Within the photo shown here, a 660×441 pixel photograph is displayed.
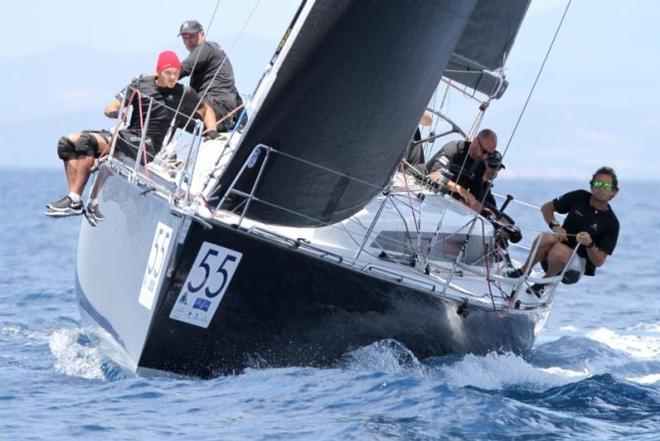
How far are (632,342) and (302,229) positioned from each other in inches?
191

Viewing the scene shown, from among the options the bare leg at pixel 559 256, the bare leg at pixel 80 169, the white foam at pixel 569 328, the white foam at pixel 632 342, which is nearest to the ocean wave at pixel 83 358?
the bare leg at pixel 80 169

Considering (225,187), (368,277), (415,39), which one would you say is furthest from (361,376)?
(415,39)

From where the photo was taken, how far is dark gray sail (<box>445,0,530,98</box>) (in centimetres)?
1125

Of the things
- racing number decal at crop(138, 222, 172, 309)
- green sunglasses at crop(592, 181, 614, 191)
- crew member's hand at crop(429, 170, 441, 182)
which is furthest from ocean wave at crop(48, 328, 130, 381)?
green sunglasses at crop(592, 181, 614, 191)

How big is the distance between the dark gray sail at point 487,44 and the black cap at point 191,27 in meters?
2.07

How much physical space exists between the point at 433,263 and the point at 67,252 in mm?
11927

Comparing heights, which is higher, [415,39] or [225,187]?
[415,39]

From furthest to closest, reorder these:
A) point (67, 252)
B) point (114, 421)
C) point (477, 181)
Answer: point (67, 252) → point (477, 181) → point (114, 421)

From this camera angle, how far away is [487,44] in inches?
447

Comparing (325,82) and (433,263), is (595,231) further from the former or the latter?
(325,82)

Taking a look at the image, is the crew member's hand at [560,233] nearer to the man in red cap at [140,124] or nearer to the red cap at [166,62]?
the man in red cap at [140,124]

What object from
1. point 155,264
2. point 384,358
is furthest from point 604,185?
point 155,264

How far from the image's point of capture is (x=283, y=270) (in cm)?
871

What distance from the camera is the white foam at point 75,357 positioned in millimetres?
9539
